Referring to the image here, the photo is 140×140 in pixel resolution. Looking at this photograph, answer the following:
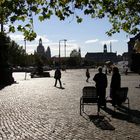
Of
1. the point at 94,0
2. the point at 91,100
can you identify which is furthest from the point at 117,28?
the point at 94,0

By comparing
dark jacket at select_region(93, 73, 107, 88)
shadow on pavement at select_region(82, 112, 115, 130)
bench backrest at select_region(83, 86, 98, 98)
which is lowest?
shadow on pavement at select_region(82, 112, 115, 130)

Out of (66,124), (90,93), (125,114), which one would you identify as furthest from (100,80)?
(66,124)

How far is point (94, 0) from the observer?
1261cm

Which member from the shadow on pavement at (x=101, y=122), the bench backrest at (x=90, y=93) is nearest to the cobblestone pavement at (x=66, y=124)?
the shadow on pavement at (x=101, y=122)

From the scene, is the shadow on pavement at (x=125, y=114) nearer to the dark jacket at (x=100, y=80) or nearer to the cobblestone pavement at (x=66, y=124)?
the cobblestone pavement at (x=66, y=124)

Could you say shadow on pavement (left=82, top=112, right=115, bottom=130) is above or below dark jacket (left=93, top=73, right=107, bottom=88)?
below

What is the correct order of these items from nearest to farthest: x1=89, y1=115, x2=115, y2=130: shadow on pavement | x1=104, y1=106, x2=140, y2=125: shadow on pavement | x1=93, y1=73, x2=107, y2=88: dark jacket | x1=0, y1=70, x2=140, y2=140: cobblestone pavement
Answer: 1. x1=0, y1=70, x2=140, y2=140: cobblestone pavement
2. x1=89, y1=115, x2=115, y2=130: shadow on pavement
3. x1=104, y1=106, x2=140, y2=125: shadow on pavement
4. x1=93, y1=73, x2=107, y2=88: dark jacket

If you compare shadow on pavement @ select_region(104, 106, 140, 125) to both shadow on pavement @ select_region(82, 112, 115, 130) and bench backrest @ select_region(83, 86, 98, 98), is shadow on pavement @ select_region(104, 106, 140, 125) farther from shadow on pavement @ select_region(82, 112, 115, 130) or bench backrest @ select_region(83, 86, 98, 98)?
bench backrest @ select_region(83, 86, 98, 98)

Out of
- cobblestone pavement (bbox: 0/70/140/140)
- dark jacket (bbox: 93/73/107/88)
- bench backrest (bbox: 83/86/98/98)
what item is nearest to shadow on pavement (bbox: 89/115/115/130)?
cobblestone pavement (bbox: 0/70/140/140)

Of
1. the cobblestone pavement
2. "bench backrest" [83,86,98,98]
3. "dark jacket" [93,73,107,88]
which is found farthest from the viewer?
"dark jacket" [93,73,107,88]

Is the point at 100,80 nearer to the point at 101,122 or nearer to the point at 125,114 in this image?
the point at 125,114

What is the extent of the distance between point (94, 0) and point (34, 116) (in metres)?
5.09

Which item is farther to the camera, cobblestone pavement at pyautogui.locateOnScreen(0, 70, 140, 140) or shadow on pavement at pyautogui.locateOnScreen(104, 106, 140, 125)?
shadow on pavement at pyautogui.locateOnScreen(104, 106, 140, 125)

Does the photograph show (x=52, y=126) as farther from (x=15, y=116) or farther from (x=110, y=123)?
(x=15, y=116)
